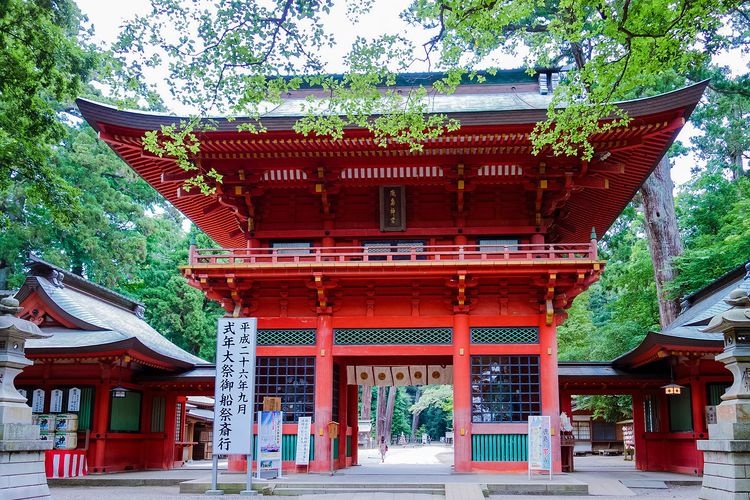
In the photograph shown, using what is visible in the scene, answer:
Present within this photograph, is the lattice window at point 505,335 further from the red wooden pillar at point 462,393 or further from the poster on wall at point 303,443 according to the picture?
the poster on wall at point 303,443

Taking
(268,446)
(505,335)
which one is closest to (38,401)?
(268,446)

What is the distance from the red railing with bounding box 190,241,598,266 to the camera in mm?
15000

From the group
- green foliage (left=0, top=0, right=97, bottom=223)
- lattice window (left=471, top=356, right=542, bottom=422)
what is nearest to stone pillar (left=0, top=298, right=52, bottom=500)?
green foliage (left=0, top=0, right=97, bottom=223)

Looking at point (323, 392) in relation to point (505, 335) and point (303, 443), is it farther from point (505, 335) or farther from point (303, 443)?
point (505, 335)

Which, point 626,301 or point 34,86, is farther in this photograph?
point 626,301

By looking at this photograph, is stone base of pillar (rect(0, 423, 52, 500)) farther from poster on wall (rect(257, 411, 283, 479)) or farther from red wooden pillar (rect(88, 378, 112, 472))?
red wooden pillar (rect(88, 378, 112, 472))

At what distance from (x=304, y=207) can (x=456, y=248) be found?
3847mm

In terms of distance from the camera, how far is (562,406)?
20953 millimetres

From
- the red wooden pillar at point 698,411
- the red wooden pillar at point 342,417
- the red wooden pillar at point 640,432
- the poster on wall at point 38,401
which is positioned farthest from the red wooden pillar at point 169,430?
the red wooden pillar at point 698,411

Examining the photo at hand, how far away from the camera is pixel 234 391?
1320 centimetres

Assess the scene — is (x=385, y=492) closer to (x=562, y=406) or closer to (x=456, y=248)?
(x=456, y=248)

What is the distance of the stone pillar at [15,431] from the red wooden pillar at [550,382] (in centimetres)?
1001

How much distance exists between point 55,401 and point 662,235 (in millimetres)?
19767

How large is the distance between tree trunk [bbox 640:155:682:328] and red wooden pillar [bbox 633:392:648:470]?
425 centimetres
